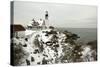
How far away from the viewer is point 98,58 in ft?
9.59

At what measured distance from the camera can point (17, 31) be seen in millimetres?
2518

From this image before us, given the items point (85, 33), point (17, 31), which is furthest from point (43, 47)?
point (85, 33)

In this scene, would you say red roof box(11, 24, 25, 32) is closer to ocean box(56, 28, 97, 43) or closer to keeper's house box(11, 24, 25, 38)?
keeper's house box(11, 24, 25, 38)

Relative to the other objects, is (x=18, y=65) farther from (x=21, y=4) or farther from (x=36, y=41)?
(x=21, y=4)

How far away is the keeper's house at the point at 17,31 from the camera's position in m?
2.50

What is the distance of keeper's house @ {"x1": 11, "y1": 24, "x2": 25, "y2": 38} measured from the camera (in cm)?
250

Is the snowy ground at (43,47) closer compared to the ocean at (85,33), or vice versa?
the snowy ground at (43,47)

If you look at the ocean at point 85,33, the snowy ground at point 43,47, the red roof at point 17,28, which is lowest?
Answer: the snowy ground at point 43,47

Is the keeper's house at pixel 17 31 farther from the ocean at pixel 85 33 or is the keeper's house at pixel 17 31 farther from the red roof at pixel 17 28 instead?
the ocean at pixel 85 33

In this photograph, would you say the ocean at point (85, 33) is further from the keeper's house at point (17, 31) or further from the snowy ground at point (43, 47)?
the keeper's house at point (17, 31)

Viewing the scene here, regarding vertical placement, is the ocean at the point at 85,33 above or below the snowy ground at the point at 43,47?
above

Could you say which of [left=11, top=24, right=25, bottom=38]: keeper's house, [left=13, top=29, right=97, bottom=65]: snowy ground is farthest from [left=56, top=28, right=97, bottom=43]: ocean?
[left=11, top=24, right=25, bottom=38]: keeper's house

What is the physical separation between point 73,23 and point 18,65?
0.99 m

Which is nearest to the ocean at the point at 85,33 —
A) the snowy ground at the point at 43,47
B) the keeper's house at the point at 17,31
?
the snowy ground at the point at 43,47
